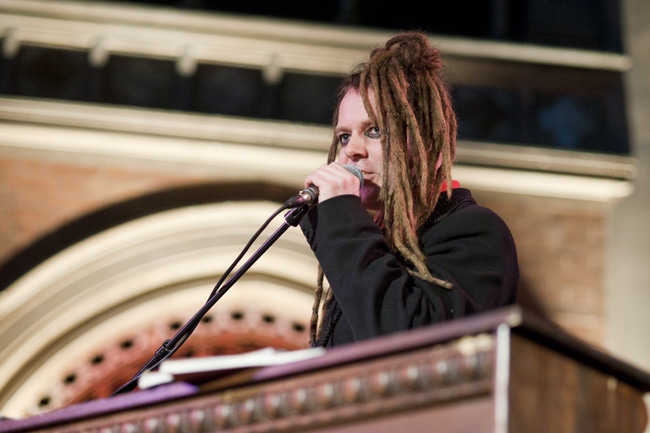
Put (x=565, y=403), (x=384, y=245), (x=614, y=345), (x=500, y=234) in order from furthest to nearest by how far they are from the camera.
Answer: (x=614, y=345) → (x=500, y=234) → (x=384, y=245) → (x=565, y=403)

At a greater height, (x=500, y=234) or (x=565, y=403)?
(x=500, y=234)

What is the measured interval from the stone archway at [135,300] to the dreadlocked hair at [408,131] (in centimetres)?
309

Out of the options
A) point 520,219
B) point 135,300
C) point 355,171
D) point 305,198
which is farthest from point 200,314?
point 520,219

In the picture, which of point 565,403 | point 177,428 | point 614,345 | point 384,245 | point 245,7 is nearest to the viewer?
point 565,403

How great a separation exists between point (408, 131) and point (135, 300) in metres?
3.64

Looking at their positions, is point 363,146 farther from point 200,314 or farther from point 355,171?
point 200,314

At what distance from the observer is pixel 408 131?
2.46 metres

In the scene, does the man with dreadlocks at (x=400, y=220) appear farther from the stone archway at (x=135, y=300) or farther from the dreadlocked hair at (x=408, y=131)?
the stone archway at (x=135, y=300)

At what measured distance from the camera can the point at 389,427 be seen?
52.2 inches

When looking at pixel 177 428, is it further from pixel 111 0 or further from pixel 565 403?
pixel 111 0

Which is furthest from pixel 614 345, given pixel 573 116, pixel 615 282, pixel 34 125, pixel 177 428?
pixel 177 428

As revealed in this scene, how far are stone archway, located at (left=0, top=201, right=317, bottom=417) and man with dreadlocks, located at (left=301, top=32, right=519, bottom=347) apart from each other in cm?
306

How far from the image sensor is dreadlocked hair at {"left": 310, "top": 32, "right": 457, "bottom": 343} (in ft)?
7.64

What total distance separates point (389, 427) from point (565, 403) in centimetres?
24
